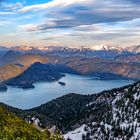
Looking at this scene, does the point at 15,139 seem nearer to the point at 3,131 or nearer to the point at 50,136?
the point at 3,131

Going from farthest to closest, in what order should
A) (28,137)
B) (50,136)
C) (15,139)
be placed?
(50,136) → (28,137) → (15,139)

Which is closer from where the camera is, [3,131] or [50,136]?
[3,131]

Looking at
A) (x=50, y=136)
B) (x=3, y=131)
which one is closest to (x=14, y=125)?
(x=50, y=136)

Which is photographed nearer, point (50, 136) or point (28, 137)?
point (28, 137)

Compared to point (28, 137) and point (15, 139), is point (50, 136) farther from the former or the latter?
point (15, 139)

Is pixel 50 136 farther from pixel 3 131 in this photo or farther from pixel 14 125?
pixel 3 131

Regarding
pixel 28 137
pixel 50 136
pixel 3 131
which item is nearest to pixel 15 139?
pixel 3 131

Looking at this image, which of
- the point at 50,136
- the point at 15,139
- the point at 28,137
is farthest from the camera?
the point at 50,136
